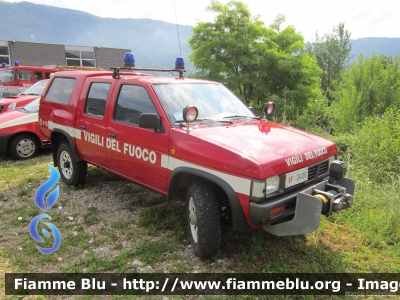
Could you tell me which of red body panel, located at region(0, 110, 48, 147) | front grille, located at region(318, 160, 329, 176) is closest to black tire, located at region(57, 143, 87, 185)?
red body panel, located at region(0, 110, 48, 147)

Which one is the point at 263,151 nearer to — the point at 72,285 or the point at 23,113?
the point at 72,285

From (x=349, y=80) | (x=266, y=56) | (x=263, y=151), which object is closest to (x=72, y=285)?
(x=263, y=151)

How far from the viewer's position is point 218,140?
9.71ft

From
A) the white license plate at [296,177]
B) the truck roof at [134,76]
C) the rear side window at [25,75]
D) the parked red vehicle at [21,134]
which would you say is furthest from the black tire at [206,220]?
the rear side window at [25,75]

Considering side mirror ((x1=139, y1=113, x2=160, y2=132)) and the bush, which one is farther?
the bush

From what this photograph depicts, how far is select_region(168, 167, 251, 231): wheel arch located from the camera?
271cm

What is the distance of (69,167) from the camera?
17.3 feet

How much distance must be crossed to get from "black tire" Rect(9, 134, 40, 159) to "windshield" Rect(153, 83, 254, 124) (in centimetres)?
507

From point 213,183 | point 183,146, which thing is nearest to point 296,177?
point 213,183

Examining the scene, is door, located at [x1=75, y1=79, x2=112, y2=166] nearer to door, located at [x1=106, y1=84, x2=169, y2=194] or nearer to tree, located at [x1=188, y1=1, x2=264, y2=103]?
door, located at [x1=106, y1=84, x2=169, y2=194]

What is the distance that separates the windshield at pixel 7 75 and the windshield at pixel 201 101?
1267cm

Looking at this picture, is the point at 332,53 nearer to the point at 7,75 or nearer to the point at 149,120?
the point at 7,75

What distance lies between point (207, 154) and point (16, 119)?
5998mm

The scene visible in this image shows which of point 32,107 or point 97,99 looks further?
point 32,107
